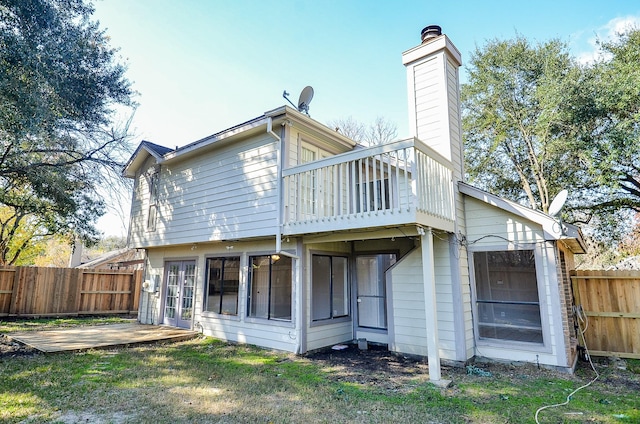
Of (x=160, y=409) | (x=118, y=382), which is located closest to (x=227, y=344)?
(x=118, y=382)

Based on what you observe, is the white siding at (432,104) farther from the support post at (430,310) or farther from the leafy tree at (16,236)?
the leafy tree at (16,236)

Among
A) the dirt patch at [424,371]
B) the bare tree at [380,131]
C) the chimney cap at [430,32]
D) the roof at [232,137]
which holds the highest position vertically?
the bare tree at [380,131]

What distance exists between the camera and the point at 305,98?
26.5ft

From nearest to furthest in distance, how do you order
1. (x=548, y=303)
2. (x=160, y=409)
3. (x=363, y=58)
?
(x=160, y=409) < (x=548, y=303) < (x=363, y=58)

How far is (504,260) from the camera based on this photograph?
648 centimetres

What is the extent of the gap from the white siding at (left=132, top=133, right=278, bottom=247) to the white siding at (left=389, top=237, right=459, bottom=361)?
115 inches

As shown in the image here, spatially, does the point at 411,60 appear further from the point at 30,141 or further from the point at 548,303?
the point at 30,141

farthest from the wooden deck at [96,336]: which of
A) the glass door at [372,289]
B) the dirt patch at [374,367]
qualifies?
the glass door at [372,289]

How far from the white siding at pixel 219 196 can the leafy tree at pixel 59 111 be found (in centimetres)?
188

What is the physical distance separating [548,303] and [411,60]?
5.60 metres

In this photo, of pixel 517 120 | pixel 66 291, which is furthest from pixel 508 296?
pixel 66 291

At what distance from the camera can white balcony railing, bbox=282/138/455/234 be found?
5.33 m

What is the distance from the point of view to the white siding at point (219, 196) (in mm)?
7434

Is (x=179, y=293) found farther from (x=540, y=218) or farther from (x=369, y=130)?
(x=369, y=130)
